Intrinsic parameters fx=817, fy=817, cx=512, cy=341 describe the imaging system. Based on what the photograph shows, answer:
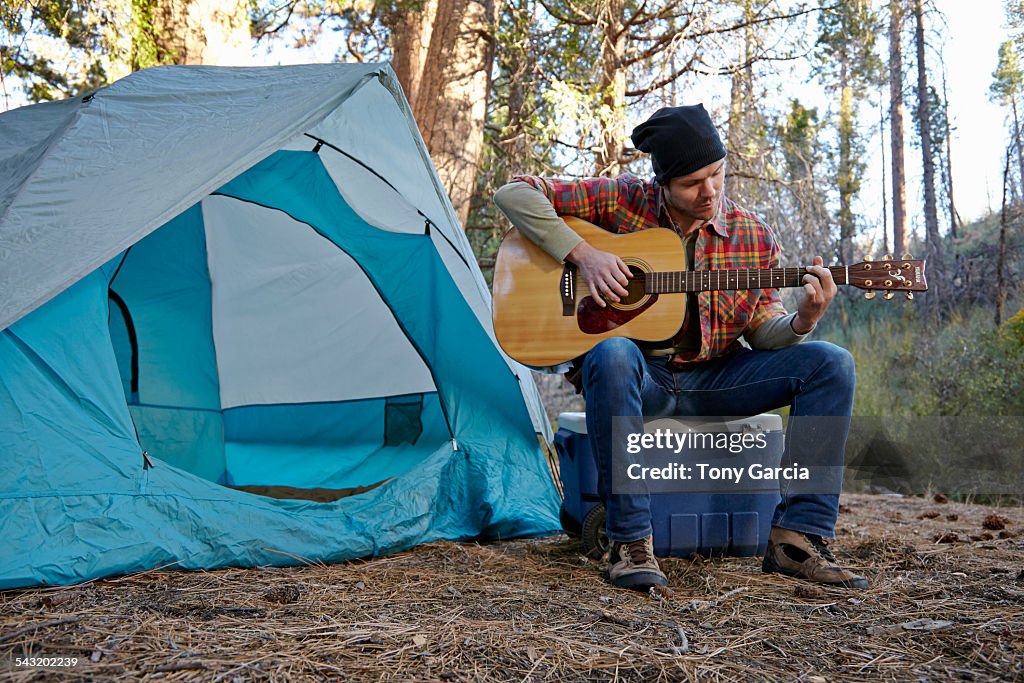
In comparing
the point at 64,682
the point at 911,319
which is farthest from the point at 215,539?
the point at 911,319

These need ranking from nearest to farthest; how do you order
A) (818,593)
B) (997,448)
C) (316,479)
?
1. (818,593)
2. (316,479)
3. (997,448)

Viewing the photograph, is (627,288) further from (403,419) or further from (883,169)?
(883,169)

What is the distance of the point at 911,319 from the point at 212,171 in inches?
263

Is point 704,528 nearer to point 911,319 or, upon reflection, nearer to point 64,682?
point 64,682

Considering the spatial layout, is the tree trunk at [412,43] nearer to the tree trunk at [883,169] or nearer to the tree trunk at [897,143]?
the tree trunk at [897,143]

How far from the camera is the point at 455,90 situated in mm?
4820

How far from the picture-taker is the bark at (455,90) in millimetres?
4777

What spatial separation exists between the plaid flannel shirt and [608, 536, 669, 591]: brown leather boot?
21.8 inches

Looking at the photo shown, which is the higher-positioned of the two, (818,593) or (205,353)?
(205,353)

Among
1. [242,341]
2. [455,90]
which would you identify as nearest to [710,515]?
[242,341]

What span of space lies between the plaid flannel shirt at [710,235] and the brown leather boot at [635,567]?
55 cm

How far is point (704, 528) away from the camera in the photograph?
2.30 metres

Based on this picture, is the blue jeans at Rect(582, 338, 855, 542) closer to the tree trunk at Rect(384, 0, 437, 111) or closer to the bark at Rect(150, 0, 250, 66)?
Answer: the tree trunk at Rect(384, 0, 437, 111)

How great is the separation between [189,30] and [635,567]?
4.11m
